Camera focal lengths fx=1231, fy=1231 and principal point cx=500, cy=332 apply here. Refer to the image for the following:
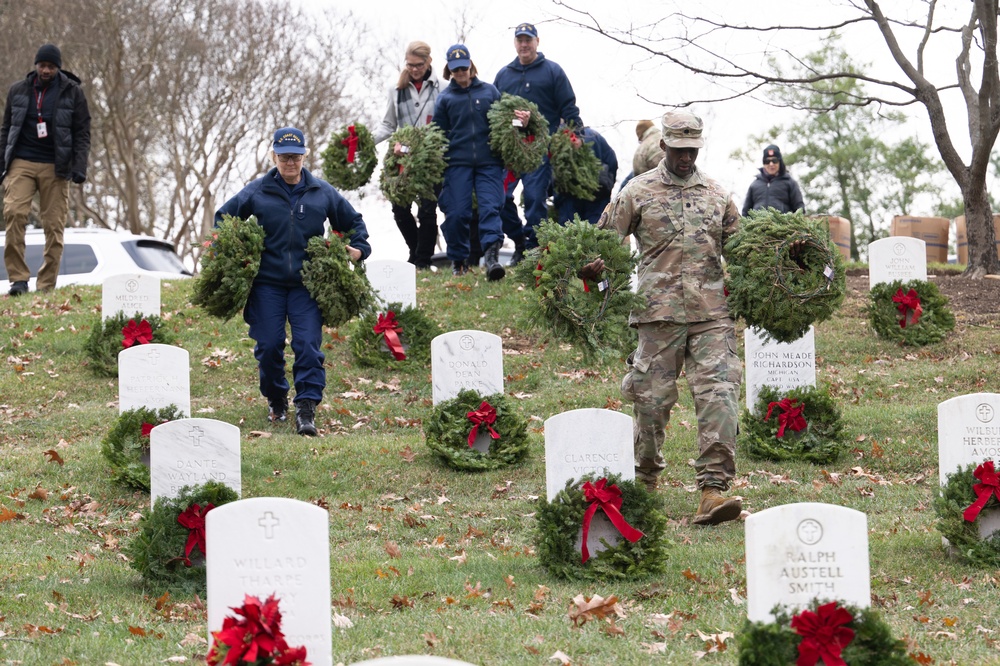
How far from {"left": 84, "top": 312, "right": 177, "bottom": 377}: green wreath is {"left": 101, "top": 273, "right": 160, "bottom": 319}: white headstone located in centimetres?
7

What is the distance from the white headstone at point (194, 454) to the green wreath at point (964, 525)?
4018 mm

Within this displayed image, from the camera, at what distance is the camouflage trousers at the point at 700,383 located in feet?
24.8

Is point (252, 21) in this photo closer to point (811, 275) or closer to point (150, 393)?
point (150, 393)

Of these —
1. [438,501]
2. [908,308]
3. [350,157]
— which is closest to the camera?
[438,501]

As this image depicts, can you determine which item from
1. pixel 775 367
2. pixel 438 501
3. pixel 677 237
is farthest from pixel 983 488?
pixel 438 501

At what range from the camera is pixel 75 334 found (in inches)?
539

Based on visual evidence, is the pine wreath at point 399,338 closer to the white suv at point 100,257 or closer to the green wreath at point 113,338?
the green wreath at point 113,338

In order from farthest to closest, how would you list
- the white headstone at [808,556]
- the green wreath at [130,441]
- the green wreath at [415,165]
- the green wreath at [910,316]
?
1. the green wreath at [415,165]
2. the green wreath at [910,316]
3. the green wreath at [130,441]
4. the white headstone at [808,556]

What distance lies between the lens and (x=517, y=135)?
13.4 m

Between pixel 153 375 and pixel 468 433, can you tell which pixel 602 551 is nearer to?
pixel 468 433

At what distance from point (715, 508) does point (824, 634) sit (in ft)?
9.58

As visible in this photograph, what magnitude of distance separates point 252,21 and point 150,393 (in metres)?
22.2

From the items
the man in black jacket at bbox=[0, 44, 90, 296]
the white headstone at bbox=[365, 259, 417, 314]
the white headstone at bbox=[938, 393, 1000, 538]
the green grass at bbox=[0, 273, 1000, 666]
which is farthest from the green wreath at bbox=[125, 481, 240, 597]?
the man in black jacket at bbox=[0, 44, 90, 296]

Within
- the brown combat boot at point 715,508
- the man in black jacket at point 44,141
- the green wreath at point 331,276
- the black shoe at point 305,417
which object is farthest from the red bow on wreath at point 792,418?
the man in black jacket at point 44,141
